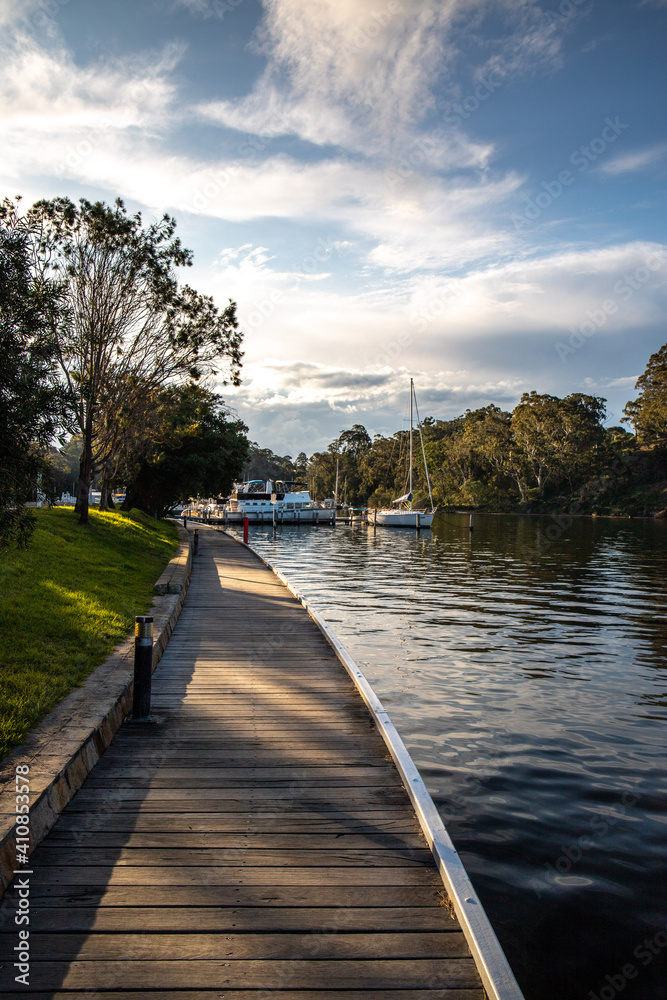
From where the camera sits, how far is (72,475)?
100 m

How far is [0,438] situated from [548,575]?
73.4 feet

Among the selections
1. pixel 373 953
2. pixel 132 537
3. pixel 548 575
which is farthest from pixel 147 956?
pixel 548 575

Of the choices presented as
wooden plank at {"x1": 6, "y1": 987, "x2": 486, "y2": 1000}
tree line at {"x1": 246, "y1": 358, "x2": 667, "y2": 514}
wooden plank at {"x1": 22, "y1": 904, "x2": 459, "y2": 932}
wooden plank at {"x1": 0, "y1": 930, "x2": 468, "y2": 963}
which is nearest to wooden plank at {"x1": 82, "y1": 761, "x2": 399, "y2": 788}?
wooden plank at {"x1": 22, "y1": 904, "x2": 459, "y2": 932}

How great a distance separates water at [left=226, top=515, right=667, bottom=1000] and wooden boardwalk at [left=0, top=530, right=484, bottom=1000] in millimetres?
1243

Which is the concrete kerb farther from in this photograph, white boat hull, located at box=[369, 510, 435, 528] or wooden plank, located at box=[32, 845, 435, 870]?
white boat hull, located at box=[369, 510, 435, 528]

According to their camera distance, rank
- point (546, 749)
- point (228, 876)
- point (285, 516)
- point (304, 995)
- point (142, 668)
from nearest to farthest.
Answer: point (304, 995) < point (228, 876) < point (142, 668) < point (546, 749) < point (285, 516)

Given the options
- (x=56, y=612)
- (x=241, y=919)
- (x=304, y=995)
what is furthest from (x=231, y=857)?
(x=56, y=612)

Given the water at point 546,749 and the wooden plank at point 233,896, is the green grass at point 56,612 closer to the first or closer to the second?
the wooden plank at point 233,896

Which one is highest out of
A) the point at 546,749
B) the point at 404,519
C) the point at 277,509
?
the point at 277,509

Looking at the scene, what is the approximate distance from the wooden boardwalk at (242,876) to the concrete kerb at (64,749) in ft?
0.45

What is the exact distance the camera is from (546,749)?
7.84m

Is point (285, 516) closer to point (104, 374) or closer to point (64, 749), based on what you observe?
point (104, 374)

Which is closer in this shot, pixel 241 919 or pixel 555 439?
pixel 241 919

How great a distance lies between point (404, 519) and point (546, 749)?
164 feet
